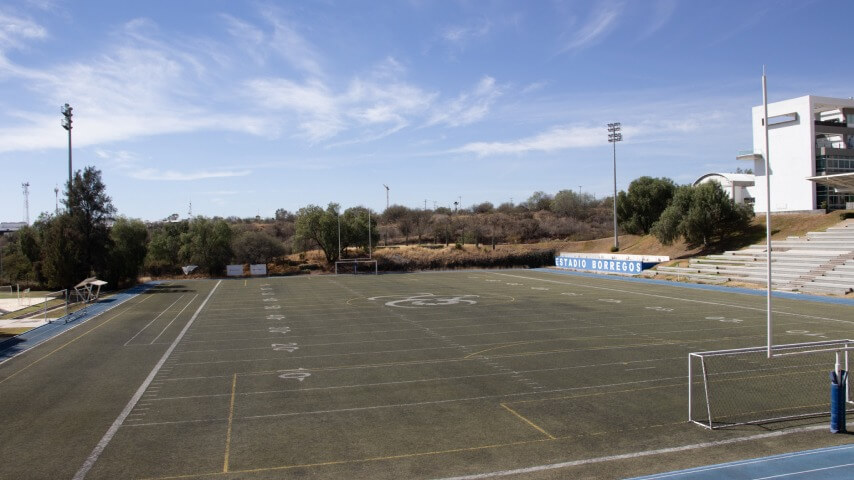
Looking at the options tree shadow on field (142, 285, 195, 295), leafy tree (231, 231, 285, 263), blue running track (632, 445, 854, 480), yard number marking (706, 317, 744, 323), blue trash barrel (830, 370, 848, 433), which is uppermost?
leafy tree (231, 231, 285, 263)

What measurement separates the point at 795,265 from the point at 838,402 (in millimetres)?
31766

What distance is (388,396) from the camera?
41.5 feet

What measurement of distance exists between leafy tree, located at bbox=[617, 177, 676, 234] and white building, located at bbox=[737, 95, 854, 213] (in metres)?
10.2

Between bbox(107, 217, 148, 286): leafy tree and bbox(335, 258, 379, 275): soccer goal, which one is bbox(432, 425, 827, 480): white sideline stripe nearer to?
bbox(107, 217, 148, 286): leafy tree

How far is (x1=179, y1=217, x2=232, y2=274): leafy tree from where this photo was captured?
6369cm

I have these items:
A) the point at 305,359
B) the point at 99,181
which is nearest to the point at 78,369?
the point at 305,359

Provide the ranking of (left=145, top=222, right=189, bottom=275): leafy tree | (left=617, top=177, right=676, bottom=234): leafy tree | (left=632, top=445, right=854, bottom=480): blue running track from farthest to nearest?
(left=145, top=222, right=189, bottom=275): leafy tree → (left=617, top=177, right=676, bottom=234): leafy tree → (left=632, top=445, right=854, bottom=480): blue running track

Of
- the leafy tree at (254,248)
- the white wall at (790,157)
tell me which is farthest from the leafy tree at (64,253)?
the white wall at (790,157)

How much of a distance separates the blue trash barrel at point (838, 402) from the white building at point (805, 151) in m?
51.4

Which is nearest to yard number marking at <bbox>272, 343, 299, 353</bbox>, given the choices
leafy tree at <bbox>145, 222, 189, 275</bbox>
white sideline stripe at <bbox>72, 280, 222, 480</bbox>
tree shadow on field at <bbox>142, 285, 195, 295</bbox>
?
white sideline stripe at <bbox>72, 280, 222, 480</bbox>

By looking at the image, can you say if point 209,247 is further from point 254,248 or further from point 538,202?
point 538,202

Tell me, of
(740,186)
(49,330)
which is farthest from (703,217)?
(49,330)

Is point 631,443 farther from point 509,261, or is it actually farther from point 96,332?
point 509,261

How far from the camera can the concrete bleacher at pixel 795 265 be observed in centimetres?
3250
